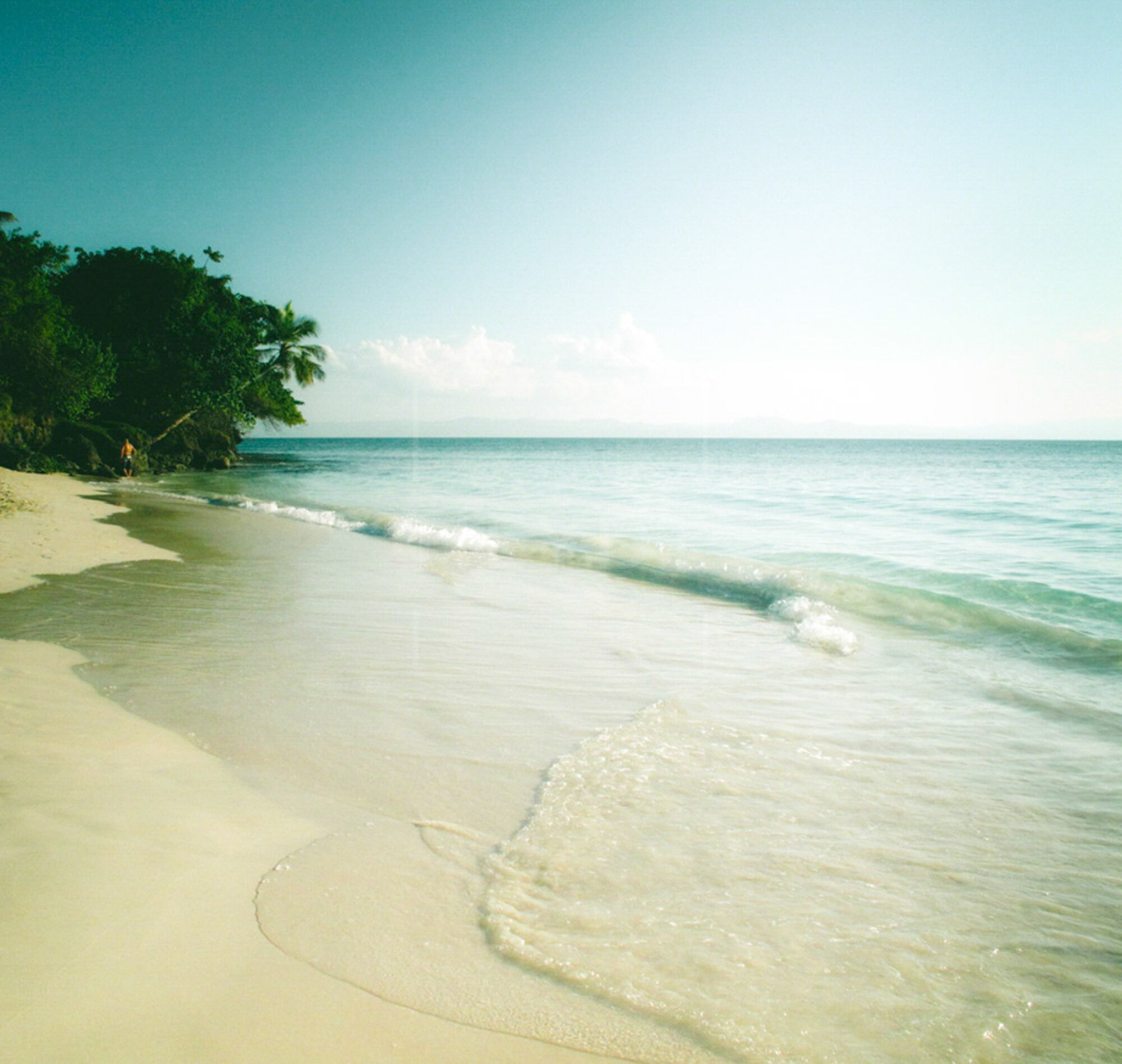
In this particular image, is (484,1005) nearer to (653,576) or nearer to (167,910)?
(167,910)

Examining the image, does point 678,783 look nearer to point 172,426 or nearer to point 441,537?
point 441,537

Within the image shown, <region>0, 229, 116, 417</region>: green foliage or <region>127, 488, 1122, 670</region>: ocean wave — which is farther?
<region>0, 229, 116, 417</region>: green foliage

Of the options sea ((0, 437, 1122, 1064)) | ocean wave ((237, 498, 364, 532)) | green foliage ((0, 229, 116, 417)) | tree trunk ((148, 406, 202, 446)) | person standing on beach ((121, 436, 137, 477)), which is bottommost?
sea ((0, 437, 1122, 1064))

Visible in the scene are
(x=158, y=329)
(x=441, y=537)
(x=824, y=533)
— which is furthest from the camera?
(x=158, y=329)

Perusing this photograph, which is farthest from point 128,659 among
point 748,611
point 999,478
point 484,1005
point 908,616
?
point 999,478

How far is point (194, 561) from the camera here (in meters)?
10.4

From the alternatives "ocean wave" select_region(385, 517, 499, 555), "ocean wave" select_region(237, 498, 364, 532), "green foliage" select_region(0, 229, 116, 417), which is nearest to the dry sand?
"ocean wave" select_region(385, 517, 499, 555)

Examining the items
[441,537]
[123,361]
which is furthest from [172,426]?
[441,537]

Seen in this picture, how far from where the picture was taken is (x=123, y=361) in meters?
28.8

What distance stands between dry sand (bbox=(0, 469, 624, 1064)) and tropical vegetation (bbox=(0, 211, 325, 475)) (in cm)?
2264

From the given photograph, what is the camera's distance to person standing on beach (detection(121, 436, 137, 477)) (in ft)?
88.4

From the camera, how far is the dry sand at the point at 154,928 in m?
1.92

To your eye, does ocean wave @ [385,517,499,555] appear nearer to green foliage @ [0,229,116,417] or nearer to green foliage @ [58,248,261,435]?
green foliage @ [0,229,116,417]

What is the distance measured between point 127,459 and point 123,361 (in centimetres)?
498
